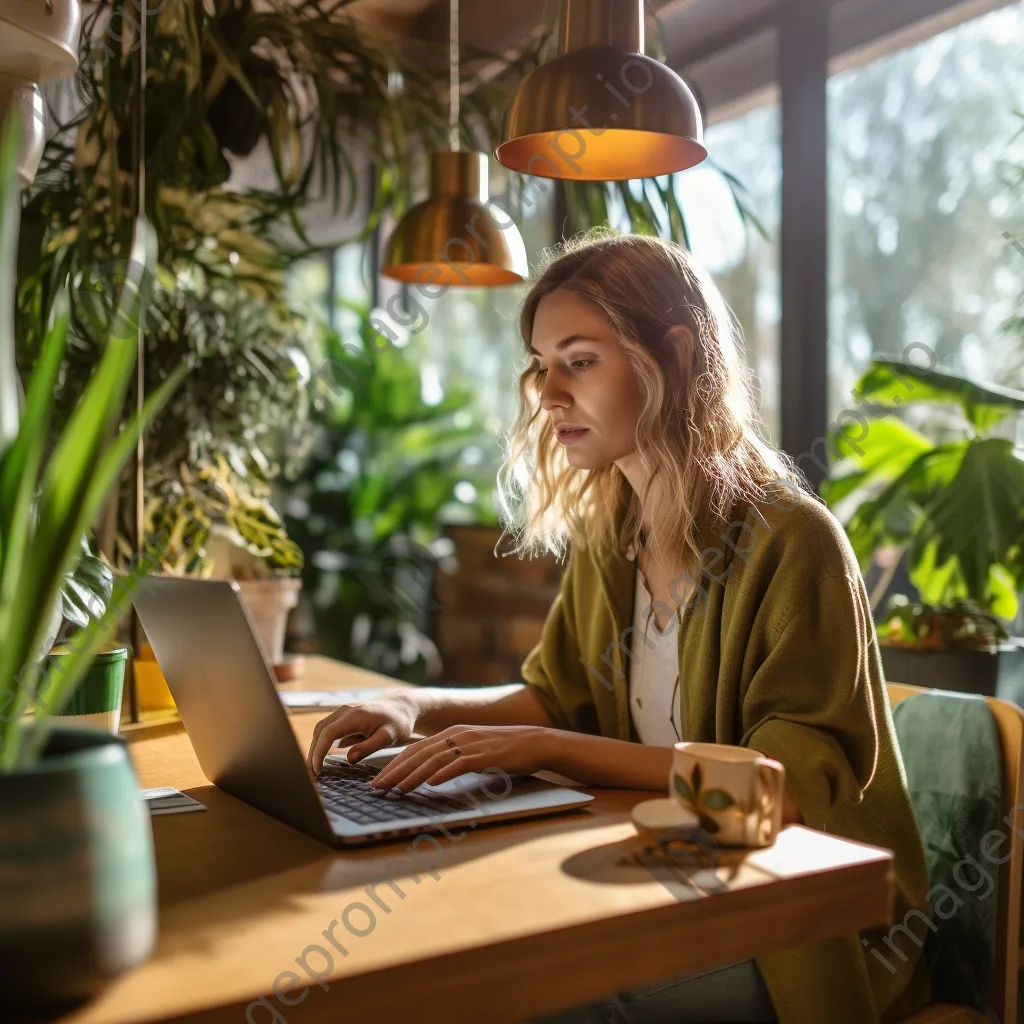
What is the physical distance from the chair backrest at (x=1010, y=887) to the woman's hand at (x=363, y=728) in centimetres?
75

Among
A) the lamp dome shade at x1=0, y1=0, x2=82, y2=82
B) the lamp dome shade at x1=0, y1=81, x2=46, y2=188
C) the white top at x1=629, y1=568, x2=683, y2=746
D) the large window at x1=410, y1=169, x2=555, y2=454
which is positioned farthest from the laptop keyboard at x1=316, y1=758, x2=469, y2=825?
the large window at x1=410, y1=169, x2=555, y2=454

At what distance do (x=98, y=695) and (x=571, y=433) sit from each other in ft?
2.51

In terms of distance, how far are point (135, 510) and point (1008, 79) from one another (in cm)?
203

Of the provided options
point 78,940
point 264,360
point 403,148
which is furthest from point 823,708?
point 403,148

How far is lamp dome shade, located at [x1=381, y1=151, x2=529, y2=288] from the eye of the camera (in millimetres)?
2053

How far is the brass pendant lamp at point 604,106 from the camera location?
4.48ft

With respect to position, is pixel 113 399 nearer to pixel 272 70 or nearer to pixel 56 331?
pixel 56 331

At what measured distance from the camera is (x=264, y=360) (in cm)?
249

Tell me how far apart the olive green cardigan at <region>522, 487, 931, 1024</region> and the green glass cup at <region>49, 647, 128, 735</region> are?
774 millimetres

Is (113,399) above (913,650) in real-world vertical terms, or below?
above

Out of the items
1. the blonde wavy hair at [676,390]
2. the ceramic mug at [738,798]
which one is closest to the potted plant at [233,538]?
the blonde wavy hair at [676,390]

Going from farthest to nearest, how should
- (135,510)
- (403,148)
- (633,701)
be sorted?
(403,148), (135,510), (633,701)

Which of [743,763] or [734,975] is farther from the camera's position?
[734,975]

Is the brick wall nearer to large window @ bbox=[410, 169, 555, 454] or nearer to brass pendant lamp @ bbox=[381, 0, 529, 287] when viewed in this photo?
large window @ bbox=[410, 169, 555, 454]
